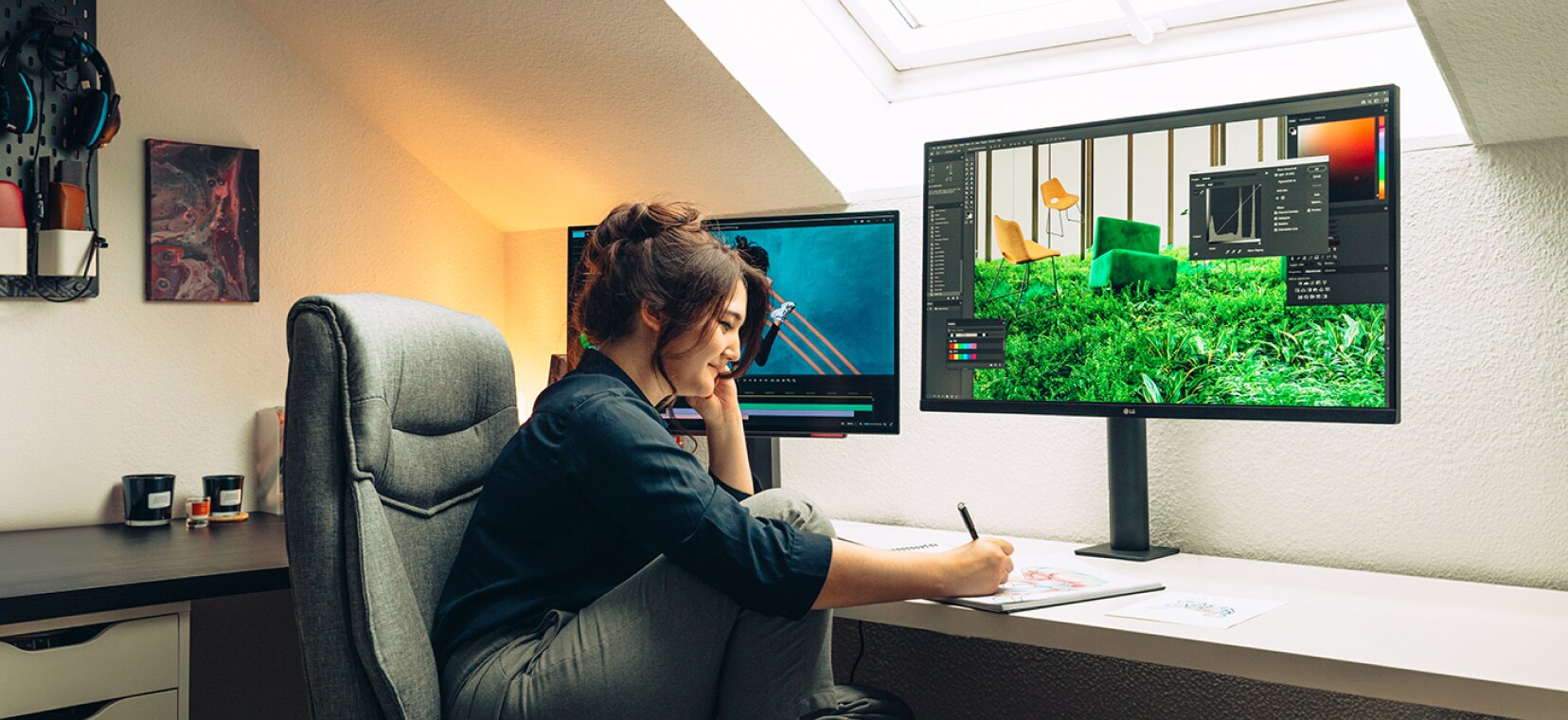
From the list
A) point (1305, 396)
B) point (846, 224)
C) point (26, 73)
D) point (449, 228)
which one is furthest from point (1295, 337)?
point (26, 73)

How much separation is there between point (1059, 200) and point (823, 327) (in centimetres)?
45

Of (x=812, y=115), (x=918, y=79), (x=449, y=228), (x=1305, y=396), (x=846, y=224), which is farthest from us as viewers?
(x=449, y=228)

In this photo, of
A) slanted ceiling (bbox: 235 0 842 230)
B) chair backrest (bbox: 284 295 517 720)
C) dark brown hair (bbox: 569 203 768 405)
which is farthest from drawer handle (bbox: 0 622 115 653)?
slanted ceiling (bbox: 235 0 842 230)

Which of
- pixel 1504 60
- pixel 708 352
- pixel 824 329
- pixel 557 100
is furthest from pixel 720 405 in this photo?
pixel 1504 60

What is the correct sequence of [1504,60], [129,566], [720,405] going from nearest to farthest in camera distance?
[1504,60] < [129,566] < [720,405]

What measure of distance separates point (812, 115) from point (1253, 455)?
0.93 metres

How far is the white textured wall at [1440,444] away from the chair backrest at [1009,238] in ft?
1.08

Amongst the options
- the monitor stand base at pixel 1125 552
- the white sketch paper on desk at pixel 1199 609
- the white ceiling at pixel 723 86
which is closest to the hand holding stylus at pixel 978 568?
the white sketch paper on desk at pixel 1199 609

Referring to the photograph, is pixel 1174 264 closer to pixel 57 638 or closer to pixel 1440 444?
pixel 1440 444

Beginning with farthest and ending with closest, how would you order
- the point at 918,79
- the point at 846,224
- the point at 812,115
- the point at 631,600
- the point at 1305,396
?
1. the point at 918,79
2. the point at 812,115
3. the point at 846,224
4. the point at 1305,396
5. the point at 631,600

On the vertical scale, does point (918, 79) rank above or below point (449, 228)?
above

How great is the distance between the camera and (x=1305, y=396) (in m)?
1.51

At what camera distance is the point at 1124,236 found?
1636 mm

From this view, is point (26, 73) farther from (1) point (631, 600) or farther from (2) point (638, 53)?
(1) point (631, 600)
